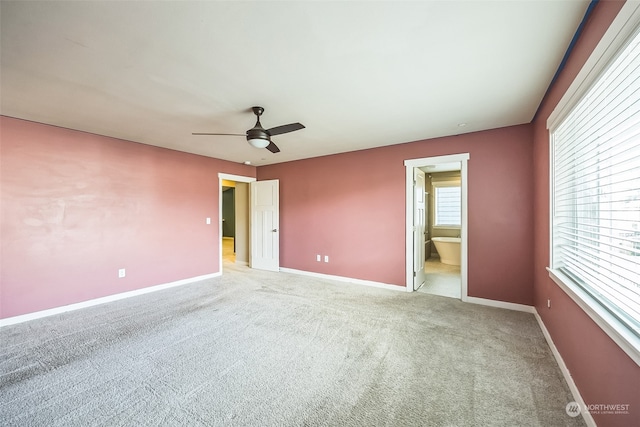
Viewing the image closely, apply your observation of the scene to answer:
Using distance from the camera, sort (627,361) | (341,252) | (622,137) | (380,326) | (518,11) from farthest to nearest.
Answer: (341,252), (380,326), (518,11), (622,137), (627,361)

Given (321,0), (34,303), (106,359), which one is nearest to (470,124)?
(321,0)

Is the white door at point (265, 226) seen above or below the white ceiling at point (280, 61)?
below

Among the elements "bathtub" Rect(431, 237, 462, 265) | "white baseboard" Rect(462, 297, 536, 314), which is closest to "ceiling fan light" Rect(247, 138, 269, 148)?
"white baseboard" Rect(462, 297, 536, 314)

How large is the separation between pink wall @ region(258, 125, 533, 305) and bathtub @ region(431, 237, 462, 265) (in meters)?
2.53

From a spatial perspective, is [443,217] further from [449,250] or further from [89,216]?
[89,216]

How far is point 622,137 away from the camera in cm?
131

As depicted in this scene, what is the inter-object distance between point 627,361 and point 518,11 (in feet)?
6.10

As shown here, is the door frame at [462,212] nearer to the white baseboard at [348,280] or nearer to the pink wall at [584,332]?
the white baseboard at [348,280]

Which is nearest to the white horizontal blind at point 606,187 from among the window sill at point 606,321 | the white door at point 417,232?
the window sill at point 606,321

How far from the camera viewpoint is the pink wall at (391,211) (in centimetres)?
324

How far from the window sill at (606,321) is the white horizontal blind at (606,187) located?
34mm

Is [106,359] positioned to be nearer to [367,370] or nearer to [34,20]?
[367,370]

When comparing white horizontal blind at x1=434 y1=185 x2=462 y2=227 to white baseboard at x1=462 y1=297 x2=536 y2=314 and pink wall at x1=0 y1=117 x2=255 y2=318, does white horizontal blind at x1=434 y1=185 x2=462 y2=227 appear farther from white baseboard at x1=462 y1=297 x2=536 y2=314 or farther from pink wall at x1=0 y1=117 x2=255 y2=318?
pink wall at x1=0 y1=117 x2=255 y2=318

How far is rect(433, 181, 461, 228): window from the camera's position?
6.52 meters
